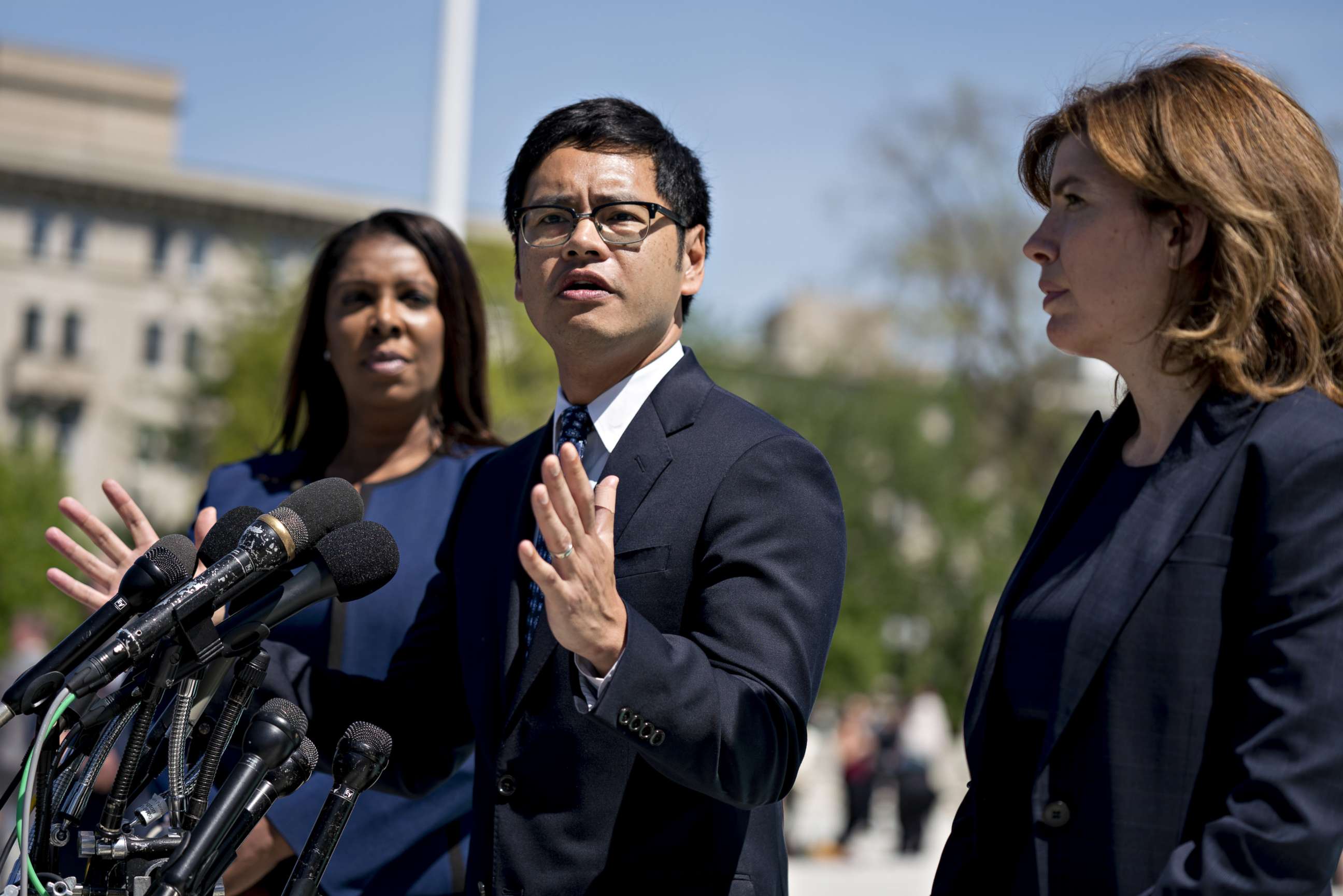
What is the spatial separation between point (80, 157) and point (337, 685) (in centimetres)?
Result: 5859

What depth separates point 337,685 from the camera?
325 centimetres

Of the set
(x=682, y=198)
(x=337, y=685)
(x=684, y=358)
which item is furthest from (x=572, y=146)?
(x=337, y=685)

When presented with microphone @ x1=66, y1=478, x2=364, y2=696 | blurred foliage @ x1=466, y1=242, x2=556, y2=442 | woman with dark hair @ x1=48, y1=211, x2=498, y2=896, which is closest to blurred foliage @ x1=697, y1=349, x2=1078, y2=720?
blurred foliage @ x1=466, y1=242, x2=556, y2=442

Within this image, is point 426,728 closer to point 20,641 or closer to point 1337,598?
point 1337,598

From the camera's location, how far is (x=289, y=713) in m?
2.29

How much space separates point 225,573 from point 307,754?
35 cm

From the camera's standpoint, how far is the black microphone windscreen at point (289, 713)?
89.9 inches

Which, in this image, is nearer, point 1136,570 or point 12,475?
point 1136,570

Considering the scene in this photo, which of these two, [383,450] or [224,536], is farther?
[383,450]

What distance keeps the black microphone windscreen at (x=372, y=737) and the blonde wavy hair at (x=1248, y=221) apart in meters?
1.43

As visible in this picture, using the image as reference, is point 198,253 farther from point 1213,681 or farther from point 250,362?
point 1213,681

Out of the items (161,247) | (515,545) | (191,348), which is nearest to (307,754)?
(515,545)

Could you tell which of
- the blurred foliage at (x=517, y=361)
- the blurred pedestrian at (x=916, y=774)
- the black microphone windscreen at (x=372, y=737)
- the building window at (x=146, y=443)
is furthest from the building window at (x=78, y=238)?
the black microphone windscreen at (x=372, y=737)

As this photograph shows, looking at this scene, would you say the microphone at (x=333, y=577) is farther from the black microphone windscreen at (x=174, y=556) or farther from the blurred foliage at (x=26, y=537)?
the blurred foliage at (x=26, y=537)
